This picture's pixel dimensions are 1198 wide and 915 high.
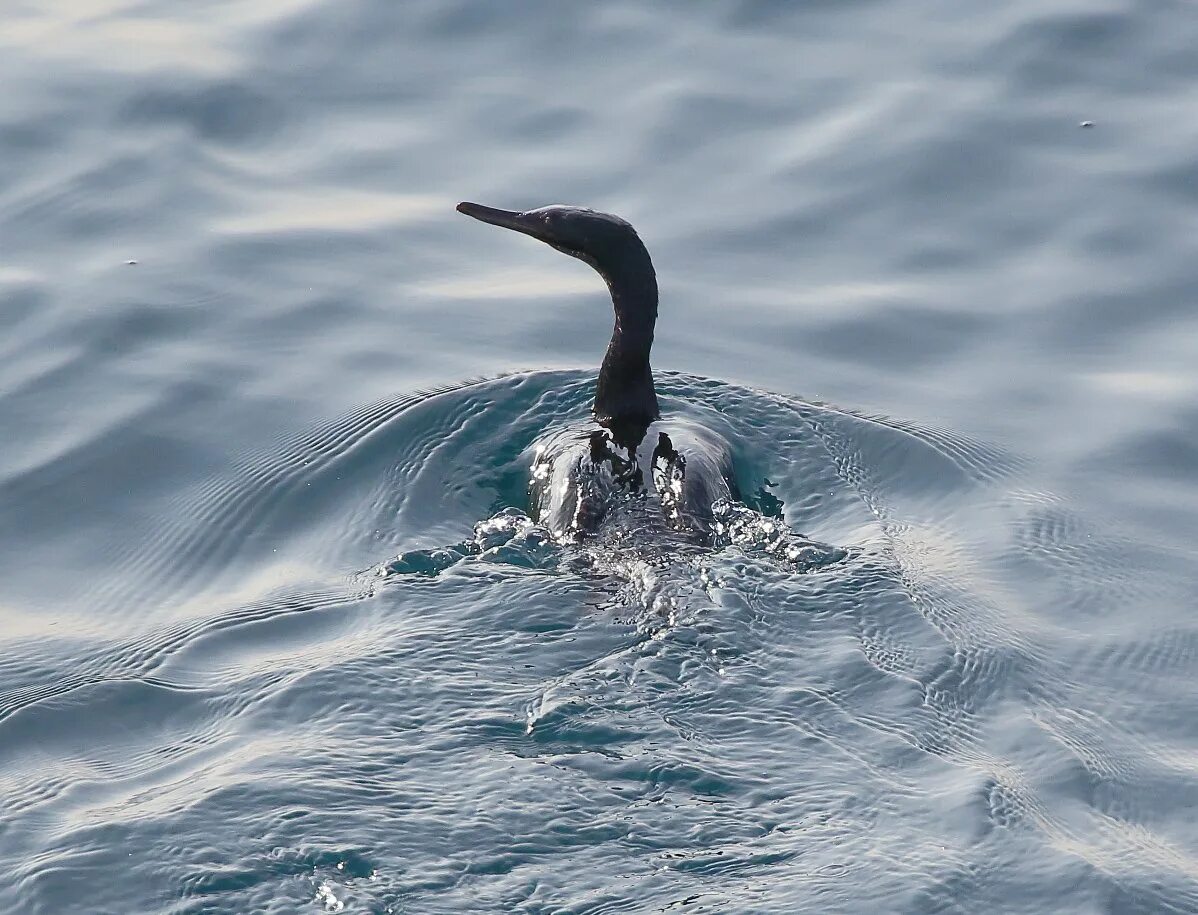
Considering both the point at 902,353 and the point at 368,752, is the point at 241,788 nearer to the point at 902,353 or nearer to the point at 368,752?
the point at 368,752

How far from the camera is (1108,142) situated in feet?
36.2

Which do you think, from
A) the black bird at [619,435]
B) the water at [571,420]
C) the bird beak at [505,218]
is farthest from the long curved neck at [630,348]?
the water at [571,420]

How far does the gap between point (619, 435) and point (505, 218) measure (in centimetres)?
116

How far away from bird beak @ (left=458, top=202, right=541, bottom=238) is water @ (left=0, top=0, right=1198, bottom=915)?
1.07 metres

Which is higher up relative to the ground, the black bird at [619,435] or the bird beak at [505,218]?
the bird beak at [505,218]

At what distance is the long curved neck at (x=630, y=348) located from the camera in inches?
317

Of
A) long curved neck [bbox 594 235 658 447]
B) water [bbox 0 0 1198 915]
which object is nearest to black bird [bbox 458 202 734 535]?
long curved neck [bbox 594 235 658 447]

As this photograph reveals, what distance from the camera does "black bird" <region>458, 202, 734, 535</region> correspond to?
7.54m

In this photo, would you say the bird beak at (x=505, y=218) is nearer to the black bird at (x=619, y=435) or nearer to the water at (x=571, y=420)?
the black bird at (x=619, y=435)

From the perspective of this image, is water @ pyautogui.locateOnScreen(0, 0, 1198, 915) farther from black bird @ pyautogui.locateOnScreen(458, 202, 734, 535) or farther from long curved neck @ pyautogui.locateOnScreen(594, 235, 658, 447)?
Result: long curved neck @ pyautogui.locateOnScreen(594, 235, 658, 447)

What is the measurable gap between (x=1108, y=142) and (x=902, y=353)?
8.86 ft

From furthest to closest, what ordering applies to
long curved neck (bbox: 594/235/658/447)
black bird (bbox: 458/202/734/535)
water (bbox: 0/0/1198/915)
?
long curved neck (bbox: 594/235/658/447) → black bird (bbox: 458/202/734/535) → water (bbox: 0/0/1198/915)

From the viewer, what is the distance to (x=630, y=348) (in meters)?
8.16

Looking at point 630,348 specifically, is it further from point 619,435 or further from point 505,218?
point 505,218
